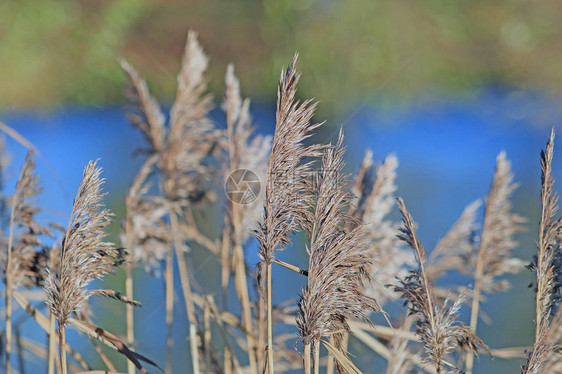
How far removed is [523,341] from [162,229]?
17.5 feet

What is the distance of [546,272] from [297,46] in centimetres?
653

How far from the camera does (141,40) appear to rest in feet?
25.7

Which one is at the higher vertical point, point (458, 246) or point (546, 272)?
point (458, 246)

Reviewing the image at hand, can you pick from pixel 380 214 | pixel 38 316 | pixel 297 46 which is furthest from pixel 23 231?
pixel 297 46

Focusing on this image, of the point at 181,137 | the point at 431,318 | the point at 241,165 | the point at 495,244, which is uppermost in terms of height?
the point at 181,137

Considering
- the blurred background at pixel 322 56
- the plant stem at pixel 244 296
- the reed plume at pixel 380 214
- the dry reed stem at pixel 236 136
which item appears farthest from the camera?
the blurred background at pixel 322 56

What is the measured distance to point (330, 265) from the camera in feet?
3.12

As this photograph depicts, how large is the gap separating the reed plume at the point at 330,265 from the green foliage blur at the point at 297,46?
242 inches

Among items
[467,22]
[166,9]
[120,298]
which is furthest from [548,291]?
[166,9]

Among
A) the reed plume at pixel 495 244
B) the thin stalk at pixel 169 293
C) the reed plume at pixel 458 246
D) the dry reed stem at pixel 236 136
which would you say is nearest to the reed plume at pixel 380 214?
the reed plume at pixel 458 246

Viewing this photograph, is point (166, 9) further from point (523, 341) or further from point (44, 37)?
point (523, 341)

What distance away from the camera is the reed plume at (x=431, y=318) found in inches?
39.1

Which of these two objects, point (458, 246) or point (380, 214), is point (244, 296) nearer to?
point (380, 214)

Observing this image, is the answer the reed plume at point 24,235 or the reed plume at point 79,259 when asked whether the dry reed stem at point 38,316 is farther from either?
the reed plume at point 79,259
